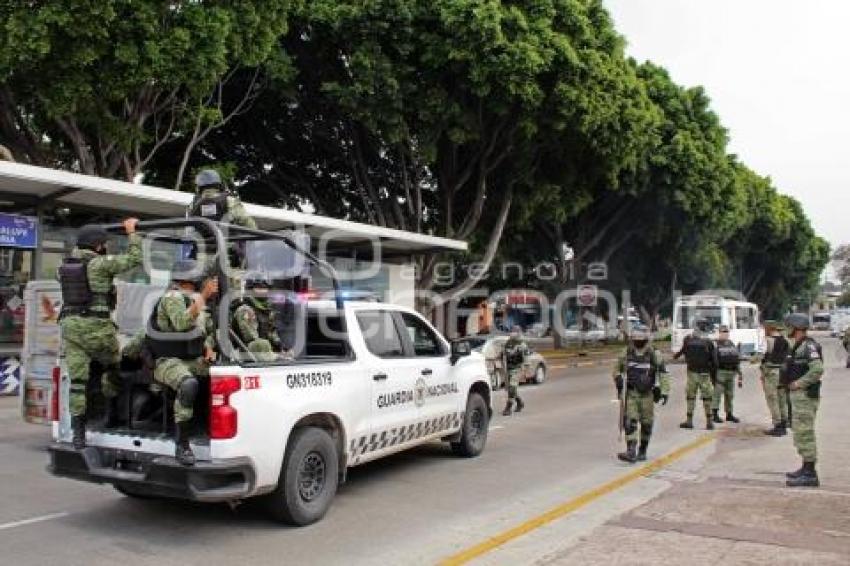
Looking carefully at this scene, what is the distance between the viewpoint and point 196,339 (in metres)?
6.23

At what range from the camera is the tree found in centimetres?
1371

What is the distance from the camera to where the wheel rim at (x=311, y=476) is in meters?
6.61

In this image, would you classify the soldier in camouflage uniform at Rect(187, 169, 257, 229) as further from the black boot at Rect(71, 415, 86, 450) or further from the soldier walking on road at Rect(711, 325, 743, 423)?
the soldier walking on road at Rect(711, 325, 743, 423)

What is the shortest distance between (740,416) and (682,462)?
17.6ft

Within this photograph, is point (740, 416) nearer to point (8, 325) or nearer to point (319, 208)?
point (8, 325)

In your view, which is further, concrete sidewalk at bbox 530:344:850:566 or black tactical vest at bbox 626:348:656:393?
black tactical vest at bbox 626:348:656:393

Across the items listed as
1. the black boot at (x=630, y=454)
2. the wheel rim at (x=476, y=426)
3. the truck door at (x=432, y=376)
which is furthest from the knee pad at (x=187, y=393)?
the black boot at (x=630, y=454)

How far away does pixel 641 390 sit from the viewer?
9.79 meters

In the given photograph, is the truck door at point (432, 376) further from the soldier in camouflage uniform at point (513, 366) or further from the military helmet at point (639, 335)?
the soldier in camouflage uniform at point (513, 366)

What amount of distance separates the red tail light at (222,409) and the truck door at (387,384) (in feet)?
5.72

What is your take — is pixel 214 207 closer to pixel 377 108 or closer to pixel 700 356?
pixel 700 356

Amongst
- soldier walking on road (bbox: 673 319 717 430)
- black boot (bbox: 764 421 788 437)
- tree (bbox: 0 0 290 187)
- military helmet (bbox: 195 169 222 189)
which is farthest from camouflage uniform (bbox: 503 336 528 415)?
military helmet (bbox: 195 169 222 189)

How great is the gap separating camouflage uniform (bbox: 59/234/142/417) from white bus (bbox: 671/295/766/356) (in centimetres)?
2635

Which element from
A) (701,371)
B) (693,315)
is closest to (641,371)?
(701,371)
